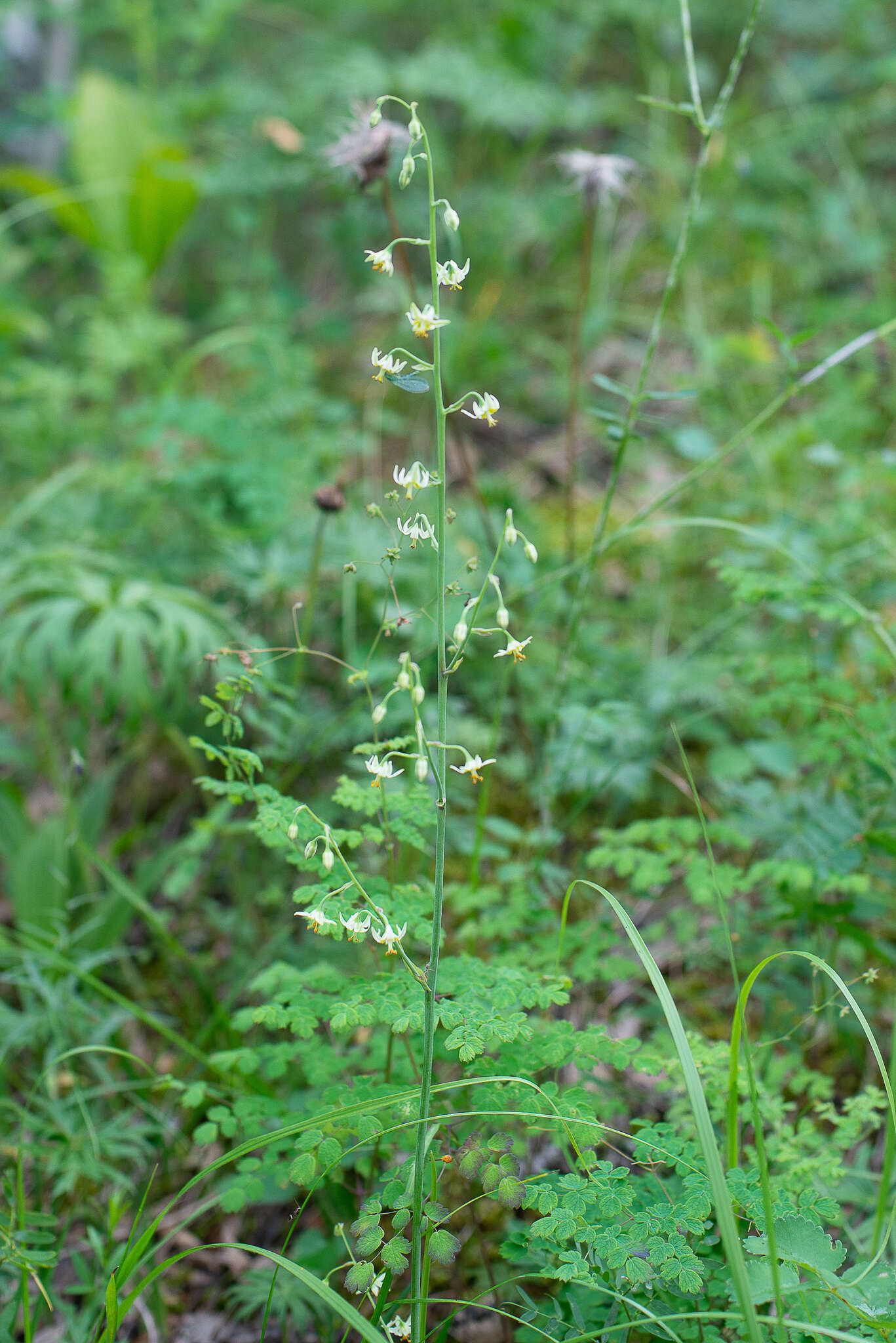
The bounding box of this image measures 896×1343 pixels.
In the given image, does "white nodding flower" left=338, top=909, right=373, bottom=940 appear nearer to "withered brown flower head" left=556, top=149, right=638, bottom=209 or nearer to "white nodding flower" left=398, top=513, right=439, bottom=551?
"white nodding flower" left=398, top=513, right=439, bottom=551

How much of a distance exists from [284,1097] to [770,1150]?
816 millimetres

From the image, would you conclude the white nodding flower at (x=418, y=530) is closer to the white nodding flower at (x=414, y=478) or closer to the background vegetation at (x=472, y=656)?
the white nodding flower at (x=414, y=478)

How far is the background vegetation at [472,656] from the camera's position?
1272 millimetres

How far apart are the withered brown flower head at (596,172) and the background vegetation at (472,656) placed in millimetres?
269

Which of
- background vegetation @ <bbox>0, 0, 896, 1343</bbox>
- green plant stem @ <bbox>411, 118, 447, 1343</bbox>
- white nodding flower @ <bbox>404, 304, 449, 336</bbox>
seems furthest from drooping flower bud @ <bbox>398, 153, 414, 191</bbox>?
background vegetation @ <bbox>0, 0, 896, 1343</bbox>

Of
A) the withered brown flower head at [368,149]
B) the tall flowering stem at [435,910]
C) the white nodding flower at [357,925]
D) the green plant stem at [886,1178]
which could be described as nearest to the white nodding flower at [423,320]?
the tall flowering stem at [435,910]

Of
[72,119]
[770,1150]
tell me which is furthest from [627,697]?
[72,119]

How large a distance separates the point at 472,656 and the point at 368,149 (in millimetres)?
1165

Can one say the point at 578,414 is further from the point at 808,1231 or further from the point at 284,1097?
the point at 808,1231

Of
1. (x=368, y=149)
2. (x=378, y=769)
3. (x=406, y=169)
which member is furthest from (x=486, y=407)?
(x=368, y=149)

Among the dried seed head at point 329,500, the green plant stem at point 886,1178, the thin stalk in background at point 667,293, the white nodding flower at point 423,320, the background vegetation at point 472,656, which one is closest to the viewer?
the white nodding flower at point 423,320

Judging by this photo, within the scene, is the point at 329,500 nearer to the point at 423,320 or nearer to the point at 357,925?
the point at 423,320

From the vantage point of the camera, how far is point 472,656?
2221mm

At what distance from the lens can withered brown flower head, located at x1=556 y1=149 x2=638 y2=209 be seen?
5.91ft
